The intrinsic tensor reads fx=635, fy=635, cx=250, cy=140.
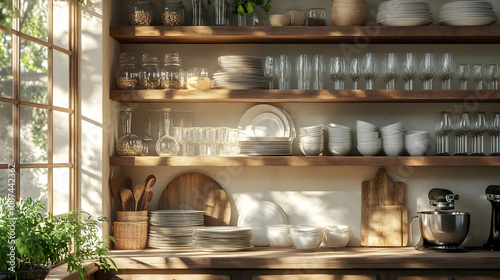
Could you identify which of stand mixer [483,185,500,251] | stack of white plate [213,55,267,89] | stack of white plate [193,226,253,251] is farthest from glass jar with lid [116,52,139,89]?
stand mixer [483,185,500,251]

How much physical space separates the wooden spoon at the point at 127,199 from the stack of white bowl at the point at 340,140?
118 centimetres

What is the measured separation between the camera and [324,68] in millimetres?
3602

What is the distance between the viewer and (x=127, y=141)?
3.61 metres

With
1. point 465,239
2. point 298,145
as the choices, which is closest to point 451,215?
point 465,239

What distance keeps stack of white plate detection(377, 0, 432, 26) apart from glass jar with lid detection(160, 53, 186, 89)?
1.18 meters

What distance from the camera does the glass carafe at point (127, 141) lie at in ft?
11.8

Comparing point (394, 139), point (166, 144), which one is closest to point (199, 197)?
point (166, 144)

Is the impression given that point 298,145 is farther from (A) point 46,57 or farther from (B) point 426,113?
(A) point 46,57

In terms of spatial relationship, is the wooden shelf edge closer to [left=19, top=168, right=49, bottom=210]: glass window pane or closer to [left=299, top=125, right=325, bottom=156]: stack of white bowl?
[left=299, top=125, right=325, bottom=156]: stack of white bowl

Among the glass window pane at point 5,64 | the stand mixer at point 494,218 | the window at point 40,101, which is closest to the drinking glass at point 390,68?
the stand mixer at point 494,218

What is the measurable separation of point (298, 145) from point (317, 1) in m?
0.88

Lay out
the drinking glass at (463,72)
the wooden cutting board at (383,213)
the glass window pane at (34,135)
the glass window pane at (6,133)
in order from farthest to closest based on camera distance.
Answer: the wooden cutting board at (383,213), the drinking glass at (463,72), the glass window pane at (34,135), the glass window pane at (6,133)

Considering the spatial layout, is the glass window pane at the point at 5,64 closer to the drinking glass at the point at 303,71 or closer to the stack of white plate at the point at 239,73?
the stack of white plate at the point at 239,73

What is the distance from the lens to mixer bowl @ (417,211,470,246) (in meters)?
3.45
